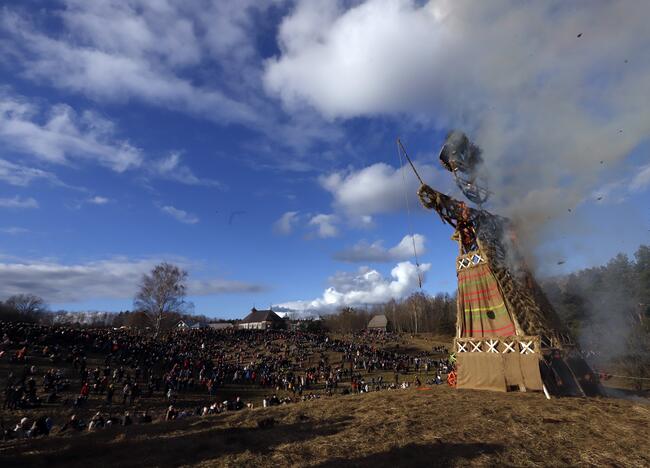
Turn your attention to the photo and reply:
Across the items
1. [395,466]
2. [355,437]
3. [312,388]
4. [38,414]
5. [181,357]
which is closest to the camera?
[395,466]

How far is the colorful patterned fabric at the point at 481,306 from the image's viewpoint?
19.2m

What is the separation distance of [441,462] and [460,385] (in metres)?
13.1

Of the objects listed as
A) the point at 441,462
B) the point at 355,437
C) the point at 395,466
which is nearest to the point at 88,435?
the point at 355,437

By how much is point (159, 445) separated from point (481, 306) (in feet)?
55.3

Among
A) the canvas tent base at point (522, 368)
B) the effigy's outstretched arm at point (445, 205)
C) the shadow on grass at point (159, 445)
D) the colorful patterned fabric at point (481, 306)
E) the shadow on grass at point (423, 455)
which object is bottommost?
the shadow on grass at point (423, 455)

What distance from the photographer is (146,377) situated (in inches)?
1179

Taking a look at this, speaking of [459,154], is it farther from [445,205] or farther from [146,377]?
[146,377]

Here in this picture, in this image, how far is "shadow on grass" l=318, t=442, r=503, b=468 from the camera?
8.23 meters

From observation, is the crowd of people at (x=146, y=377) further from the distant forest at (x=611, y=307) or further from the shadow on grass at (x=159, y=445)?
the distant forest at (x=611, y=307)

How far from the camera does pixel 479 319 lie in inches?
806

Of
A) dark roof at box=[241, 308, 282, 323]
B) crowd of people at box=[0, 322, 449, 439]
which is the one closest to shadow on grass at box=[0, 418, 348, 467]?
crowd of people at box=[0, 322, 449, 439]

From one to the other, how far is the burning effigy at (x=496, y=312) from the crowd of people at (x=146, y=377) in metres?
13.0

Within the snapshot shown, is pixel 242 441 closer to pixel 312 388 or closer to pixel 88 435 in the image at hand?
pixel 88 435

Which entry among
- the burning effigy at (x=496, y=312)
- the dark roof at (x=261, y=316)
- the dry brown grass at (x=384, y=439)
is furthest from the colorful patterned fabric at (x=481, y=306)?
the dark roof at (x=261, y=316)
